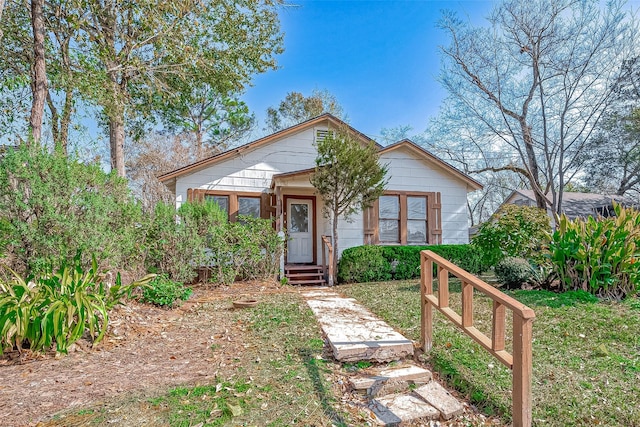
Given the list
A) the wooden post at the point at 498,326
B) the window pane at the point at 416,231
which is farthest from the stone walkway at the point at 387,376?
the window pane at the point at 416,231

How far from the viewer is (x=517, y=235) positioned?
256 inches

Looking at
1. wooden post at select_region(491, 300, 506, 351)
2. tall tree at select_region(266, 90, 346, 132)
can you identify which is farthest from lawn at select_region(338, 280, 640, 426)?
tall tree at select_region(266, 90, 346, 132)

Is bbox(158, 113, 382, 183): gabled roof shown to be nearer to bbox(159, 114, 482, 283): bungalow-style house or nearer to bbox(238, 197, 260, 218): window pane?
bbox(159, 114, 482, 283): bungalow-style house

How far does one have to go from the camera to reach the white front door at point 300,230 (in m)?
9.85

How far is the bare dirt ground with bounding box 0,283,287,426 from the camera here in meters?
2.51

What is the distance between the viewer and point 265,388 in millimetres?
2680

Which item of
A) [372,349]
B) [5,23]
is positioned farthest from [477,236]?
[5,23]

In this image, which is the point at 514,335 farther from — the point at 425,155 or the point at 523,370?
the point at 425,155

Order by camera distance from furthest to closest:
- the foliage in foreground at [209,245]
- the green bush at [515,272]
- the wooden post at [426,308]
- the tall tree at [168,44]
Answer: the tall tree at [168,44]
the foliage in foreground at [209,245]
the green bush at [515,272]
the wooden post at [426,308]

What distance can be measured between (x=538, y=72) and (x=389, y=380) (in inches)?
503

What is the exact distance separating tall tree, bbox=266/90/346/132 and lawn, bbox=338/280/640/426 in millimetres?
18276

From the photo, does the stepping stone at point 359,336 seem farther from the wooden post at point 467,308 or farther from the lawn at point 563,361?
the wooden post at point 467,308

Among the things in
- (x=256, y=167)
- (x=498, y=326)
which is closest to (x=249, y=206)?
(x=256, y=167)

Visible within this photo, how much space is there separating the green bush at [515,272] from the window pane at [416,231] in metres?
3.54
